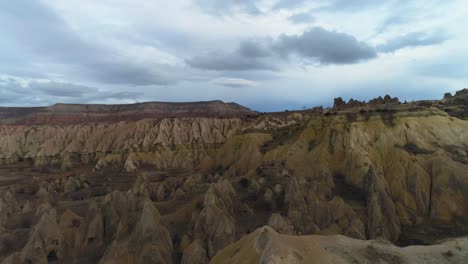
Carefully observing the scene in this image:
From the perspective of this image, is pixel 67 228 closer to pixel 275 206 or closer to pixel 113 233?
pixel 113 233

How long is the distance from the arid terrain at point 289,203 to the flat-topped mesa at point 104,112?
6444cm

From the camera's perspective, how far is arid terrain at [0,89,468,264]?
18344mm

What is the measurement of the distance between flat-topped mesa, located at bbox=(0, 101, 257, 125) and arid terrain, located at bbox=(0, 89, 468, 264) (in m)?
64.4

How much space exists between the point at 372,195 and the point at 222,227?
18567 millimetres

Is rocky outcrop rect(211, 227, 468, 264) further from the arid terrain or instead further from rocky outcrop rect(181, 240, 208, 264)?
rocky outcrop rect(181, 240, 208, 264)

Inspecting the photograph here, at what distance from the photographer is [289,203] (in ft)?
114

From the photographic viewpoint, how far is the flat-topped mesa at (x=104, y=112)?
143 meters

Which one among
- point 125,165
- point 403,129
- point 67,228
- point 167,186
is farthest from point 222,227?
point 125,165

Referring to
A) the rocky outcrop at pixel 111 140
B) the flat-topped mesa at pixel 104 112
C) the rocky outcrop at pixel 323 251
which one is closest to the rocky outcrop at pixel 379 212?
the rocky outcrop at pixel 323 251

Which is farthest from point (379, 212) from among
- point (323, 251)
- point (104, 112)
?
point (104, 112)

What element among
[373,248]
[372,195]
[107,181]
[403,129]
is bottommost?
[107,181]

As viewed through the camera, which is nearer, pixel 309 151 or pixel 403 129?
pixel 403 129

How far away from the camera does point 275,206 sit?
122 ft

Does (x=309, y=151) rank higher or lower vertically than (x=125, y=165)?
higher
